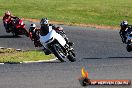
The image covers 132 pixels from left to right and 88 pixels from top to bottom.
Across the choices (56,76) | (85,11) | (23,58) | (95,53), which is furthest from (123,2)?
(56,76)

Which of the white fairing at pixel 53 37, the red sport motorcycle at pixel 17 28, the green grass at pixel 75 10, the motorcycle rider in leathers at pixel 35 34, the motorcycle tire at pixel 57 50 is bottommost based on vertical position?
the green grass at pixel 75 10

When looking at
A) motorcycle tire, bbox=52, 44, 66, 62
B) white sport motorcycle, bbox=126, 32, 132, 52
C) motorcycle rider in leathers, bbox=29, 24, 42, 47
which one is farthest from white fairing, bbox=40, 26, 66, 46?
motorcycle rider in leathers, bbox=29, 24, 42, 47

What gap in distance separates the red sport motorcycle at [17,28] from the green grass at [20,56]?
7796 mm

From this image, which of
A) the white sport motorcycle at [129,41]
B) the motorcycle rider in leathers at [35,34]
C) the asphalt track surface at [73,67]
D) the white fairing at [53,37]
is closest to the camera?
the asphalt track surface at [73,67]

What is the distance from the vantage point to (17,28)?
36.6 meters

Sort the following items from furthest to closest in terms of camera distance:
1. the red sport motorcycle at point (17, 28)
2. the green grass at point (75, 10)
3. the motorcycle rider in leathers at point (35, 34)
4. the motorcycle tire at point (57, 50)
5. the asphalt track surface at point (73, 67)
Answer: the green grass at point (75, 10) → the red sport motorcycle at point (17, 28) → the motorcycle rider in leathers at point (35, 34) → the motorcycle tire at point (57, 50) → the asphalt track surface at point (73, 67)

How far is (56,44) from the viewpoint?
23.5m

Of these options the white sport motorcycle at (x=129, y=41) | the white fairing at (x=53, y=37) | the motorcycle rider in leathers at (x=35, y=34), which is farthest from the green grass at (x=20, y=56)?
the white sport motorcycle at (x=129, y=41)

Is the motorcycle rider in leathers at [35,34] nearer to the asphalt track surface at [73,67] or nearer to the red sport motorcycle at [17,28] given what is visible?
the asphalt track surface at [73,67]

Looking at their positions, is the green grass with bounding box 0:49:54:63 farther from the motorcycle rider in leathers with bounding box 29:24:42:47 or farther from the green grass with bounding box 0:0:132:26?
the green grass with bounding box 0:0:132:26

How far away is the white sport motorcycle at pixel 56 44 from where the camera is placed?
23469 mm

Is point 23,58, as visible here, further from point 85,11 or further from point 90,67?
point 85,11

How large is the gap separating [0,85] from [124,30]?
15501 millimetres

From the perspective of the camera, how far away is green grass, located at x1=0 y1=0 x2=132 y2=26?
5022cm
